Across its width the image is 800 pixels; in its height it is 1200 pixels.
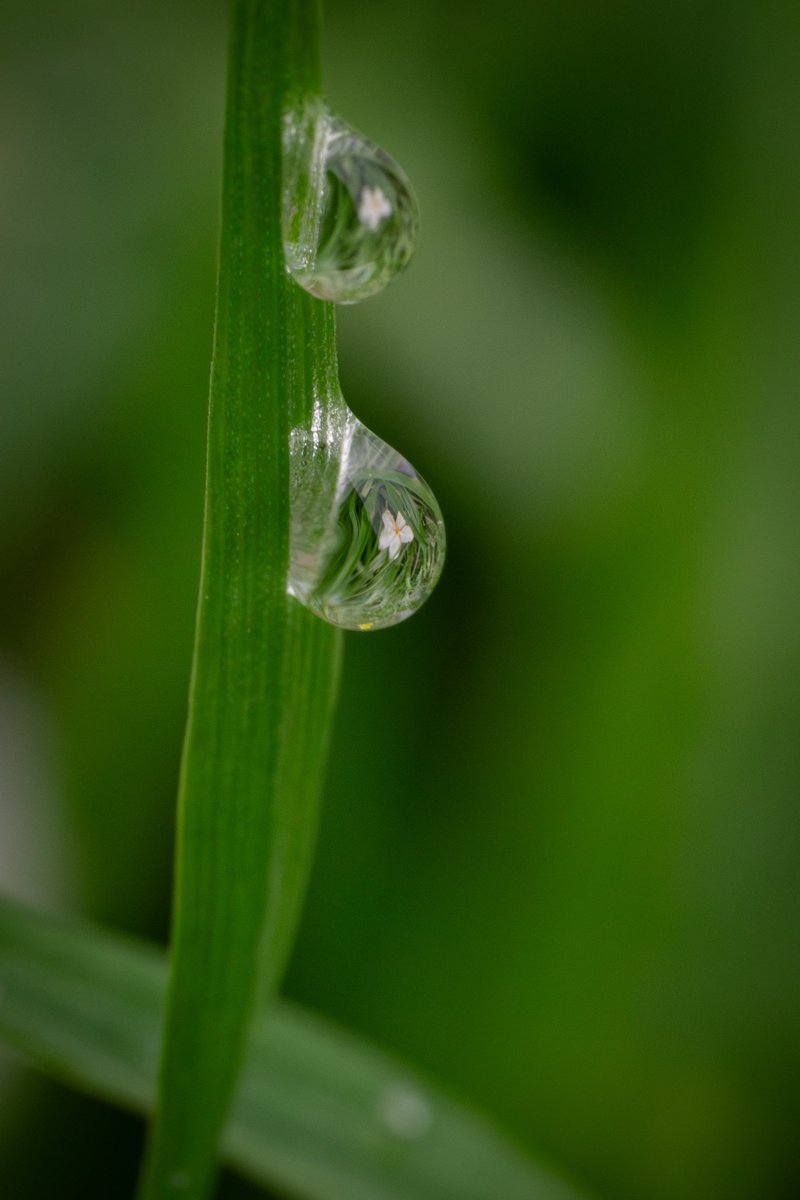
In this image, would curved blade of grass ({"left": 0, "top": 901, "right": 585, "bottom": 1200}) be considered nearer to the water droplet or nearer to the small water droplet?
the small water droplet

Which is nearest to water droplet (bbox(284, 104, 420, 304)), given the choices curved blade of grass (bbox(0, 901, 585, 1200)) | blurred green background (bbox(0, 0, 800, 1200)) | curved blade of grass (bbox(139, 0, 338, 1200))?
curved blade of grass (bbox(139, 0, 338, 1200))

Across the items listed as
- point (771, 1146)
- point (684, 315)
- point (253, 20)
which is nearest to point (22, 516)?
point (684, 315)

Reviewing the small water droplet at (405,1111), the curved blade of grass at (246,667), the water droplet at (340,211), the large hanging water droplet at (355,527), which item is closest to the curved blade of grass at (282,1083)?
the small water droplet at (405,1111)

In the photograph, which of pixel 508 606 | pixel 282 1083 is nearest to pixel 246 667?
pixel 282 1083

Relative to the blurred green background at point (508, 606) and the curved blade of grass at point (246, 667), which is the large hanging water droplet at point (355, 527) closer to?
the curved blade of grass at point (246, 667)

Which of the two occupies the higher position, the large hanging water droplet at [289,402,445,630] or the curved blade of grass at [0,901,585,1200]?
the large hanging water droplet at [289,402,445,630]

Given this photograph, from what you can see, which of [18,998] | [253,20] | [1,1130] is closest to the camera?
[253,20]

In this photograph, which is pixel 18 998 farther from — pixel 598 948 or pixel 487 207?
pixel 487 207

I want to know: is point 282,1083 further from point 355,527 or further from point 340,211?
point 340,211
